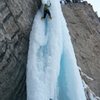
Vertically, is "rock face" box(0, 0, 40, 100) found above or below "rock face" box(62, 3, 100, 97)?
above

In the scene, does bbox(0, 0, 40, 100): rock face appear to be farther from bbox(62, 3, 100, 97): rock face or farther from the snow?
bbox(62, 3, 100, 97): rock face

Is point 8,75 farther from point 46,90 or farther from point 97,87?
point 97,87

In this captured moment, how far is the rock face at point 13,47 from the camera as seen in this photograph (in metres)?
2.09

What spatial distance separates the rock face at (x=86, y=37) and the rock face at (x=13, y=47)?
152cm

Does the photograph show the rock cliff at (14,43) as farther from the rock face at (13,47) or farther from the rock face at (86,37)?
the rock face at (86,37)

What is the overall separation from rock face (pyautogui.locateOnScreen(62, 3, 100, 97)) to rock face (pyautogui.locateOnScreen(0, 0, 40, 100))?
1.52 m

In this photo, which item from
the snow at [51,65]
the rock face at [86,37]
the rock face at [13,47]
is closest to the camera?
the snow at [51,65]

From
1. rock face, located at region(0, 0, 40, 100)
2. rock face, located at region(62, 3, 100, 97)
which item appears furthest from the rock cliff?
rock face, located at region(62, 3, 100, 97)

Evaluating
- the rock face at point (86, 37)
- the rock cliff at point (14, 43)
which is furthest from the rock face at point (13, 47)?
the rock face at point (86, 37)

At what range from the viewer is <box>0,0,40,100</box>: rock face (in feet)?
6.84

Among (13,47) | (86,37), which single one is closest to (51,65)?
(13,47)

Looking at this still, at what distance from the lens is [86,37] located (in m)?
5.18

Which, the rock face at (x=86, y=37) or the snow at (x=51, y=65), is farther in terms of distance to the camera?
the rock face at (x=86, y=37)

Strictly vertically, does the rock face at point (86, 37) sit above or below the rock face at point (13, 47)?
below
